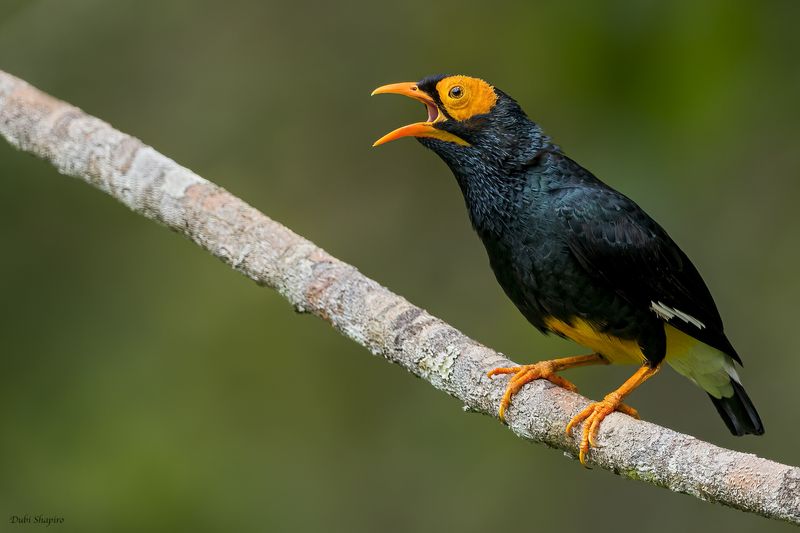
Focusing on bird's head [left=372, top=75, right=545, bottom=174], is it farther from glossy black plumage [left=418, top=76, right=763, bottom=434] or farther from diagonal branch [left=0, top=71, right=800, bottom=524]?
diagonal branch [left=0, top=71, right=800, bottom=524]

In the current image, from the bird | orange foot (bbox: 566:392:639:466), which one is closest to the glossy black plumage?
the bird

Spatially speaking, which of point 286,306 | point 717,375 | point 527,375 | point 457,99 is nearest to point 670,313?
point 717,375

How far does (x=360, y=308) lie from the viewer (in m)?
3.62

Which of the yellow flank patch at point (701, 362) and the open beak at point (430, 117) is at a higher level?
the open beak at point (430, 117)

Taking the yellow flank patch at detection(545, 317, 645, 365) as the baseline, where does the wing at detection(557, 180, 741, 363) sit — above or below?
above

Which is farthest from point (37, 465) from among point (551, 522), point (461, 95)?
point (461, 95)

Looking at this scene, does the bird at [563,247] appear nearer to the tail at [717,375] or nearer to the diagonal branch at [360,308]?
the tail at [717,375]

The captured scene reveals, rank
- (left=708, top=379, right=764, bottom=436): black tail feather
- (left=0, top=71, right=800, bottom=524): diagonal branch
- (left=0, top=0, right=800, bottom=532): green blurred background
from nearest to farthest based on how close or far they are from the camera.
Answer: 1. (left=0, top=71, right=800, bottom=524): diagonal branch
2. (left=708, top=379, right=764, bottom=436): black tail feather
3. (left=0, top=0, right=800, bottom=532): green blurred background

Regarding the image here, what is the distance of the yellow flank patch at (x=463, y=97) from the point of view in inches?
157

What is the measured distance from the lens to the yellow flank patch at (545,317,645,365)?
3713 mm

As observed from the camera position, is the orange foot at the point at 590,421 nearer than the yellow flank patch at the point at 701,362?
Yes

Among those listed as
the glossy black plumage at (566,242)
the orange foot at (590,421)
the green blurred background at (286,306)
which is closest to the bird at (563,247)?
the glossy black plumage at (566,242)

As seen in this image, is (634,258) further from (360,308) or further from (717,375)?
(360,308)

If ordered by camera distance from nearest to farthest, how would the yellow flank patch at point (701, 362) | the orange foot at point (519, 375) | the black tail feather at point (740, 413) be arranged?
the orange foot at point (519, 375)
the yellow flank patch at point (701, 362)
the black tail feather at point (740, 413)
